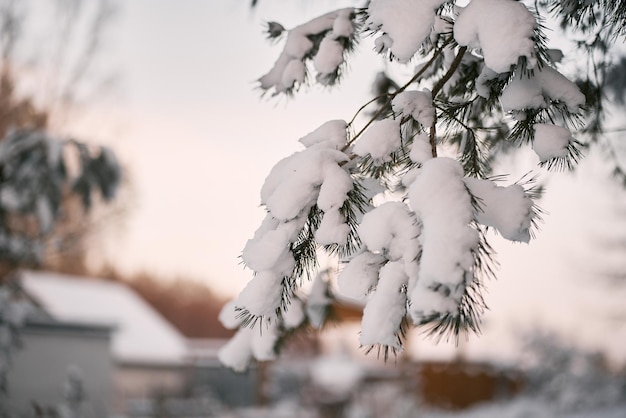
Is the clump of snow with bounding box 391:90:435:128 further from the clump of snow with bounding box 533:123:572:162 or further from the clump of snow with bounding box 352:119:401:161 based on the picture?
the clump of snow with bounding box 533:123:572:162

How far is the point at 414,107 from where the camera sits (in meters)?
1.44

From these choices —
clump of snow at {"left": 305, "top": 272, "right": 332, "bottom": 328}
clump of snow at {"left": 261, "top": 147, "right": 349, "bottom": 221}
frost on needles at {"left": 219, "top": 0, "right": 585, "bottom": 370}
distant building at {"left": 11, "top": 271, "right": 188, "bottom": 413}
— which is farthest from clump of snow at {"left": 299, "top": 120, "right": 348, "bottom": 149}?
distant building at {"left": 11, "top": 271, "right": 188, "bottom": 413}

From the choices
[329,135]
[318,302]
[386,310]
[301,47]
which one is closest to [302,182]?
[329,135]

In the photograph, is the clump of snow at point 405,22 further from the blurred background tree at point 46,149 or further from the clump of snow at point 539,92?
the blurred background tree at point 46,149

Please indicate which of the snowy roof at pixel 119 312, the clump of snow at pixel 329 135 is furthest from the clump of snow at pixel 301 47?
the snowy roof at pixel 119 312

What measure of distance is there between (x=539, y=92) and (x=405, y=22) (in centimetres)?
35

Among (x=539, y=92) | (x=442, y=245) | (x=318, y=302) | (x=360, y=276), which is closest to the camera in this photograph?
(x=442, y=245)

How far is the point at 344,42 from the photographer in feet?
6.87

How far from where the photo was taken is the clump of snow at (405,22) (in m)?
1.29

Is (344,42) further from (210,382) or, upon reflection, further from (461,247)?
(210,382)

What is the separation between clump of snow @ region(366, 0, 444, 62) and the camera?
1287mm

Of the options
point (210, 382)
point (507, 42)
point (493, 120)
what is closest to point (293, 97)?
point (493, 120)

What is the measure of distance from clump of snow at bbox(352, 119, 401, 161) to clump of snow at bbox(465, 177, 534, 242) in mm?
249

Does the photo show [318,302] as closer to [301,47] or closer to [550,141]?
[301,47]
